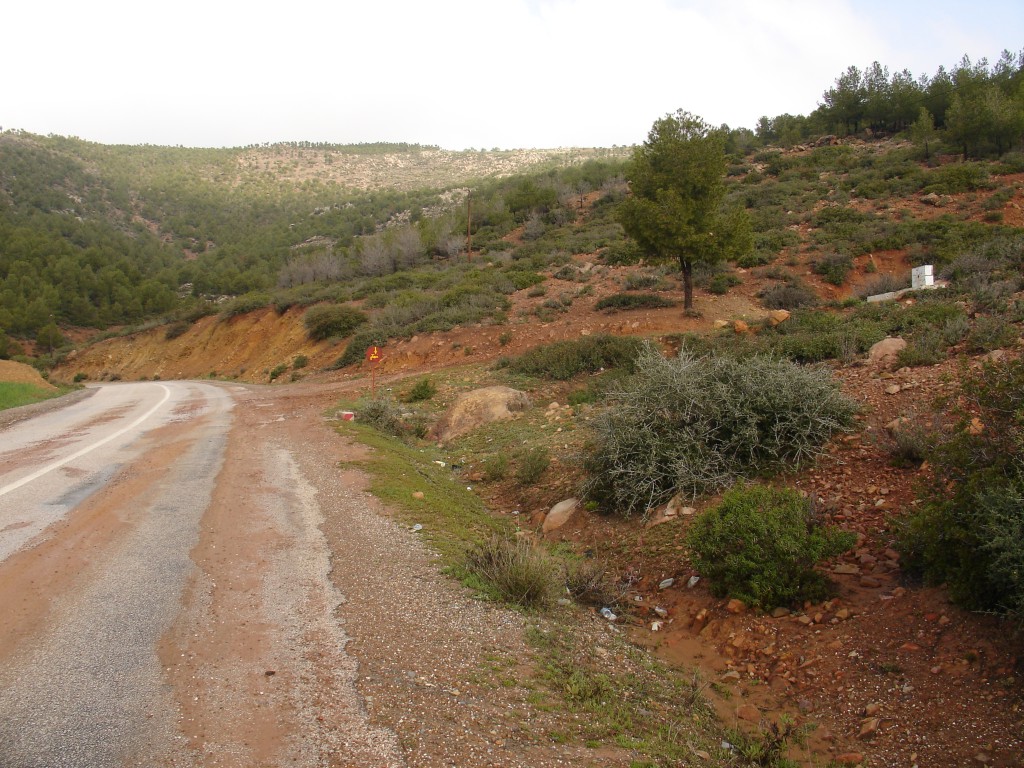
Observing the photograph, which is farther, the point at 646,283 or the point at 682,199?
the point at 646,283

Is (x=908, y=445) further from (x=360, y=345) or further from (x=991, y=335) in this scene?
(x=360, y=345)

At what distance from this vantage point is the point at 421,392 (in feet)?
55.7

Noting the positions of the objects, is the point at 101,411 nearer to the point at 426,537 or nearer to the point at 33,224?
the point at 426,537

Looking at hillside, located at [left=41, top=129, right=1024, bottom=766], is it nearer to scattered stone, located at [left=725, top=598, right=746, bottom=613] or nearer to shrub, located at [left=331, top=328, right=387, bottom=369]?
scattered stone, located at [left=725, top=598, right=746, bottom=613]

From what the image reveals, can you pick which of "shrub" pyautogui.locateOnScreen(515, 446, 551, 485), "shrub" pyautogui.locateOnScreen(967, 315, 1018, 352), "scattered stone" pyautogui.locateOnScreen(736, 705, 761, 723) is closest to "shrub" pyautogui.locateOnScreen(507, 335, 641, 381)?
"shrub" pyautogui.locateOnScreen(515, 446, 551, 485)

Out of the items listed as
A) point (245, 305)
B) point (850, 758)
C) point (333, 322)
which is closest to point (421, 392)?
point (850, 758)

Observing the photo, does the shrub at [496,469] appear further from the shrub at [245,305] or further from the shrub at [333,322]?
the shrub at [245,305]

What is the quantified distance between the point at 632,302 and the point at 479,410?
40.3 ft

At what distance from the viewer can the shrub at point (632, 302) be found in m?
23.9

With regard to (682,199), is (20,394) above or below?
below

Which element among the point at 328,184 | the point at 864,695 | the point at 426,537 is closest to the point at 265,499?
the point at 426,537

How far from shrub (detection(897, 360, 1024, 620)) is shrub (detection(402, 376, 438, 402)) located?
42.7 feet

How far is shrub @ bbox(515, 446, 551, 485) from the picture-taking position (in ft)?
30.7

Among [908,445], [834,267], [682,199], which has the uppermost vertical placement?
[682,199]
